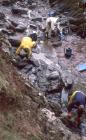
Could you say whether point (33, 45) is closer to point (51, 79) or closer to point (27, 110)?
point (51, 79)

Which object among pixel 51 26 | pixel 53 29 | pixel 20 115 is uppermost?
pixel 20 115

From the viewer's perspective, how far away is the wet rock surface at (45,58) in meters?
12.4

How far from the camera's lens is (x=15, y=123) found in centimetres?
689

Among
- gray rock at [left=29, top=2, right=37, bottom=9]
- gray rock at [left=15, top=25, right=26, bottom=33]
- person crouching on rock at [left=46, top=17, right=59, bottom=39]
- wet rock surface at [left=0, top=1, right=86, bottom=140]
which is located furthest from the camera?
gray rock at [left=29, top=2, right=37, bottom=9]

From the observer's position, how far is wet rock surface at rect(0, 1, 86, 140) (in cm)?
1240

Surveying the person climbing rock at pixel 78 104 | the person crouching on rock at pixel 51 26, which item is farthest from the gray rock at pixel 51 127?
the person crouching on rock at pixel 51 26

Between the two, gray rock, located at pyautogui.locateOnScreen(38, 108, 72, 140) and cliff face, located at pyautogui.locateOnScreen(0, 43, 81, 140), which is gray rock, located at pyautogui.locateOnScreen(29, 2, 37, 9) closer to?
cliff face, located at pyautogui.locateOnScreen(0, 43, 81, 140)

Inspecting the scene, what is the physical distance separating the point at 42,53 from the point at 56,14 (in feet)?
19.9

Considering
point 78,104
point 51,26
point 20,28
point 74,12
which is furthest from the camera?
point 74,12

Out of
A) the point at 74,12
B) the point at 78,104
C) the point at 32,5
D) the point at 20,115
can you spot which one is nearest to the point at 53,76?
the point at 78,104

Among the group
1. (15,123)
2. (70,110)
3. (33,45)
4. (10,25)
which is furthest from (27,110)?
(10,25)

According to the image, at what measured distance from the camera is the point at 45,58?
14.5 metres

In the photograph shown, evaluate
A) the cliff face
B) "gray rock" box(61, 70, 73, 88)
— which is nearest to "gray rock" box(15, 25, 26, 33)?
"gray rock" box(61, 70, 73, 88)

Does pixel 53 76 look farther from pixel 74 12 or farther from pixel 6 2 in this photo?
pixel 6 2
